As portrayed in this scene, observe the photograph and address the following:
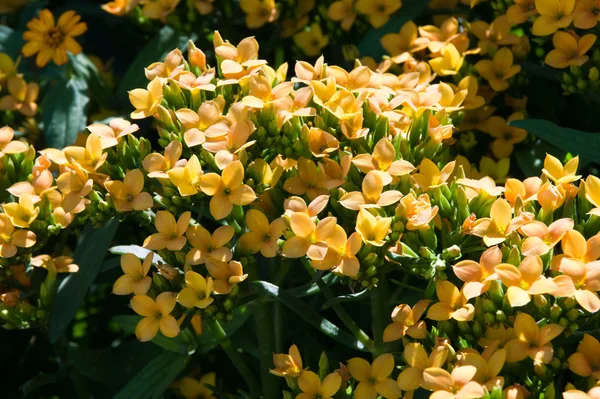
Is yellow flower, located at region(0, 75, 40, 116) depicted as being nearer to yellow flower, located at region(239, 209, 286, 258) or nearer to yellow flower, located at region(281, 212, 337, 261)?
yellow flower, located at region(239, 209, 286, 258)

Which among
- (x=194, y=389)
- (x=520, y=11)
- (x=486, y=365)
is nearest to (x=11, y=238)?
(x=194, y=389)

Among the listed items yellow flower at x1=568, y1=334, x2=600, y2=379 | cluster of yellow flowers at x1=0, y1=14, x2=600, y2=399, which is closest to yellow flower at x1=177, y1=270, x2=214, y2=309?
cluster of yellow flowers at x1=0, y1=14, x2=600, y2=399

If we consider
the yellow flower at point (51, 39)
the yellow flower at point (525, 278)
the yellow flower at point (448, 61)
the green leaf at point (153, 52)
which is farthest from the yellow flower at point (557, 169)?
the yellow flower at point (51, 39)

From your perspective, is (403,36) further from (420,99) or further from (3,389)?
(3,389)

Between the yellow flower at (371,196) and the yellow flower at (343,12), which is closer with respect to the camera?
the yellow flower at (371,196)

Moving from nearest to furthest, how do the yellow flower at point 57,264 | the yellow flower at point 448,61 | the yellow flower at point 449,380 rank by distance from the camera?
the yellow flower at point 449,380 → the yellow flower at point 57,264 → the yellow flower at point 448,61

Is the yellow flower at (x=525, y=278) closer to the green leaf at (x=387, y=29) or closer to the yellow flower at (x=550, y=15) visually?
the yellow flower at (x=550, y=15)

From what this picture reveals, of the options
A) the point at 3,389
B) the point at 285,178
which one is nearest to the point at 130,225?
the point at 3,389
